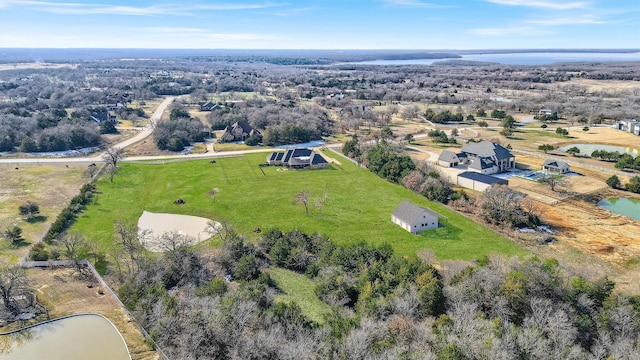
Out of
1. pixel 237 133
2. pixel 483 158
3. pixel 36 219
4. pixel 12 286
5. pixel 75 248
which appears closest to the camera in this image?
pixel 12 286

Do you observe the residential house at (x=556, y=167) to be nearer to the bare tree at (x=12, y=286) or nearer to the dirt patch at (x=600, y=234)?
the dirt patch at (x=600, y=234)

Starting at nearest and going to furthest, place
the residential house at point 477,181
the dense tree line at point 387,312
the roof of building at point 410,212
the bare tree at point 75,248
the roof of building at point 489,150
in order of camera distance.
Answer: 1. the dense tree line at point 387,312
2. the bare tree at point 75,248
3. the roof of building at point 410,212
4. the residential house at point 477,181
5. the roof of building at point 489,150

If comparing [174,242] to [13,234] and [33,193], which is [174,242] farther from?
[33,193]

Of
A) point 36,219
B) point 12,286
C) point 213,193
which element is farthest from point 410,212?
point 36,219

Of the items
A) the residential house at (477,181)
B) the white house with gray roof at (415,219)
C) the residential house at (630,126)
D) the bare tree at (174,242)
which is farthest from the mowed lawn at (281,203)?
the residential house at (630,126)

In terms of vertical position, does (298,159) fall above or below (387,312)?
above

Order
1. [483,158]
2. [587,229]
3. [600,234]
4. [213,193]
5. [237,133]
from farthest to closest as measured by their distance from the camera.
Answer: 1. [237,133]
2. [483,158]
3. [213,193]
4. [587,229]
5. [600,234]
